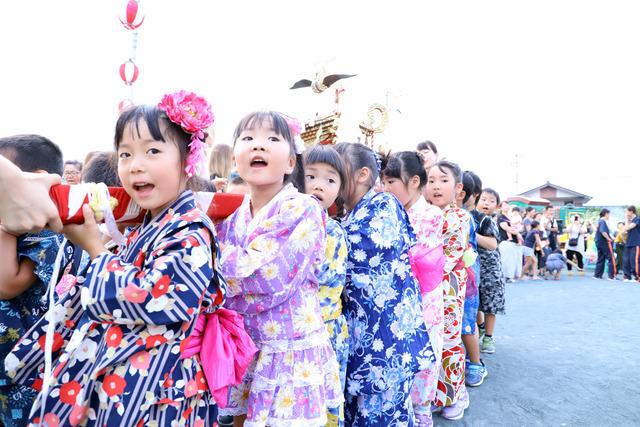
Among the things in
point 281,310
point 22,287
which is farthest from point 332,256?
point 22,287

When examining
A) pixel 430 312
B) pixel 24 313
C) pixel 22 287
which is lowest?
pixel 430 312

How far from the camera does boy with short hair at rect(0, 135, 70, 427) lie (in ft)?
4.55

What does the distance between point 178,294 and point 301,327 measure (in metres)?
0.61

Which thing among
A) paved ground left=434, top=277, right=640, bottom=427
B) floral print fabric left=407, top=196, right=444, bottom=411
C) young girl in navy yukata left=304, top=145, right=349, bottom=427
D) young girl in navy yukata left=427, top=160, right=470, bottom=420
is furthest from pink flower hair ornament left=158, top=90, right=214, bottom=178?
paved ground left=434, top=277, right=640, bottom=427

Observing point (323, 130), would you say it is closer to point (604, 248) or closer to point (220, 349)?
point (220, 349)

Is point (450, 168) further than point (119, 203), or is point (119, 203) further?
point (450, 168)

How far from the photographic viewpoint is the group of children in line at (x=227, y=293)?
1.15 meters

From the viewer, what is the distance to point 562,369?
13.0ft

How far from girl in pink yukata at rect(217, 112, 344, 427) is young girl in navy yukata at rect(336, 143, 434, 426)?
39cm

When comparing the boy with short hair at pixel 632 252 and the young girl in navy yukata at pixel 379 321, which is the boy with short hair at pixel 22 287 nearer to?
the young girl in navy yukata at pixel 379 321

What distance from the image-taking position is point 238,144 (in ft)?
5.56

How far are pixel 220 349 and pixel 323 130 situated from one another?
170cm

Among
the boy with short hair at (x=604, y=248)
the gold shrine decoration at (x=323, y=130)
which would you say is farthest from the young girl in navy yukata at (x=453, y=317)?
the boy with short hair at (x=604, y=248)

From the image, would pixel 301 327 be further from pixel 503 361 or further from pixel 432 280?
pixel 503 361
